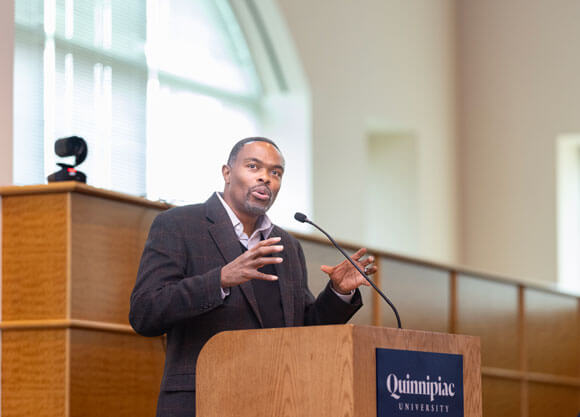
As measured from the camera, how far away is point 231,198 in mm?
2896

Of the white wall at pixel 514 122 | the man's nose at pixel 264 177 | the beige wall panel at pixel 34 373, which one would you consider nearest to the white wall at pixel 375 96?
the white wall at pixel 514 122

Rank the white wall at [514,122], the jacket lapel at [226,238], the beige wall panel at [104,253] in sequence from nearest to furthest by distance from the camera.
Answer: the jacket lapel at [226,238]
the beige wall panel at [104,253]
the white wall at [514,122]

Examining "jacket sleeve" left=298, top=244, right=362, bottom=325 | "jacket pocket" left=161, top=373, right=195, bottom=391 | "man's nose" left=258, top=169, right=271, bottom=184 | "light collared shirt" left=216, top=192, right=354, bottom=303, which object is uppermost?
"man's nose" left=258, top=169, right=271, bottom=184

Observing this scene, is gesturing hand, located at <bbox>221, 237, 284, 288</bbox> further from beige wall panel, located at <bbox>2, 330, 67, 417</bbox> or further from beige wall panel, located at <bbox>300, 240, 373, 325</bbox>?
beige wall panel, located at <bbox>300, 240, 373, 325</bbox>

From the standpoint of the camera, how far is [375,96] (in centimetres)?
834

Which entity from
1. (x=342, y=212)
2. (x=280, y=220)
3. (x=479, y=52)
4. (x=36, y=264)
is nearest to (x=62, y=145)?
(x=36, y=264)

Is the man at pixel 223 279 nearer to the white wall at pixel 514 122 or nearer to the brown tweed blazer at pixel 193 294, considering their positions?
the brown tweed blazer at pixel 193 294

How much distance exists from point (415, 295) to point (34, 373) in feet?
8.74

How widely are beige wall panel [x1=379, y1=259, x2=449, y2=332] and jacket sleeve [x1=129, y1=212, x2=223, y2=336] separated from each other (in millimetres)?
2663

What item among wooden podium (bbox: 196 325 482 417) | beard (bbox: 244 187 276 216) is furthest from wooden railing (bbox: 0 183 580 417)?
wooden podium (bbox: 196 325 482 417)

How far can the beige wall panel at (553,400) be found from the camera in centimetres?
638

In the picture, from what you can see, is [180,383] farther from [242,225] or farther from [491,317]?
[491,317]

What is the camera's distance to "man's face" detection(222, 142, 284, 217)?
9.32ft

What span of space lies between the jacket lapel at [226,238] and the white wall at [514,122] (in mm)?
6509
